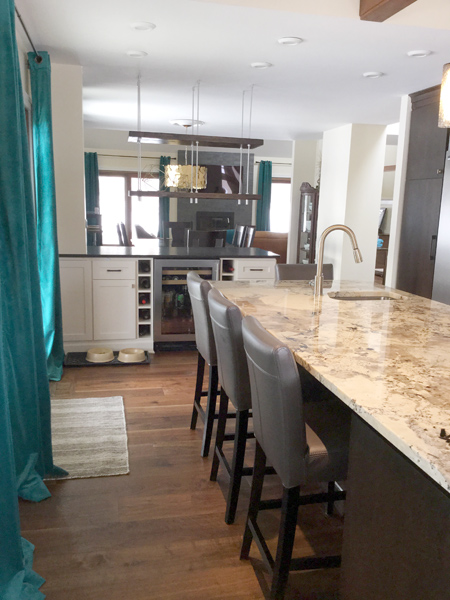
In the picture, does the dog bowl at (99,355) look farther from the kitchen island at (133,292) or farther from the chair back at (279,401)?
the chair back at (279,401)

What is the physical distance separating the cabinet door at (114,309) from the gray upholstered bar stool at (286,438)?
308 centimetres

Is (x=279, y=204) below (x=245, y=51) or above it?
below

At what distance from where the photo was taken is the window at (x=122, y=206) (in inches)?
485

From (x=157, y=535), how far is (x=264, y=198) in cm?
1134

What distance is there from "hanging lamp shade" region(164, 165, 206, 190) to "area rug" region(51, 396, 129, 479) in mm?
2594

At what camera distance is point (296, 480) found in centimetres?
159

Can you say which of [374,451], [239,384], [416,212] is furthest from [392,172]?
[374,451]

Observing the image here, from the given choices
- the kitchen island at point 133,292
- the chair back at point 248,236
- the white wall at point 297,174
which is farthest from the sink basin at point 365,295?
the white wall at point 297,174

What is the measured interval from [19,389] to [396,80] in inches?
156

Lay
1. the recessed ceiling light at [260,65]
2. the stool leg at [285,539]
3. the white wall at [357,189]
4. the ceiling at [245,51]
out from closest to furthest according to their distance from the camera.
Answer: the stool leg at [285,539] → the ceiling at [245,51] → the recessed ceiling light at [260,65] → the white wall at [357,189]

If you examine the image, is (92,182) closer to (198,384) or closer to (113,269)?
(113,269)

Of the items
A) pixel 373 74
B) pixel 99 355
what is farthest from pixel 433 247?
pixel 99 355

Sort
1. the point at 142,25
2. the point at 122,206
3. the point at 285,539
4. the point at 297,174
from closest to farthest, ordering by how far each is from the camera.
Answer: the point at 285,539 → the point at 142,25 → the point at 297,174 → the point at 122,206

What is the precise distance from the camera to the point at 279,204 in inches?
530
